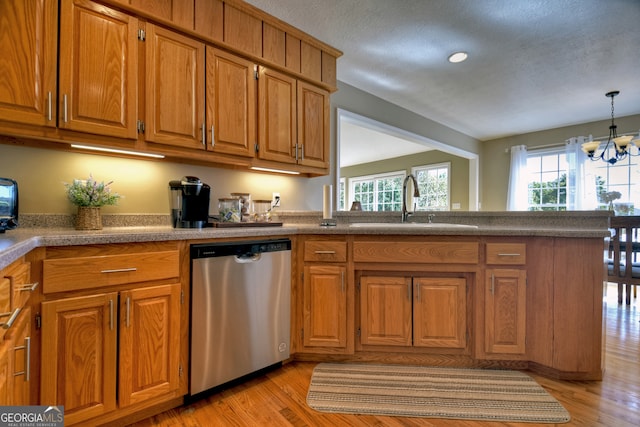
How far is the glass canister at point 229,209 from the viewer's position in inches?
82.9

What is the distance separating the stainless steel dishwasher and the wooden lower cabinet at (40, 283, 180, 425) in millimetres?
121

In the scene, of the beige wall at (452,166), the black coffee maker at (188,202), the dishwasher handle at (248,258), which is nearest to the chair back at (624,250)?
the beige wall at (452,166)

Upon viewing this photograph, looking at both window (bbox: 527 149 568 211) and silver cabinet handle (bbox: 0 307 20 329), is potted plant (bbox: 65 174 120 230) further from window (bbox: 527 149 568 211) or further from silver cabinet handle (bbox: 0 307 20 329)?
window (bbox: 527 149 568 211)

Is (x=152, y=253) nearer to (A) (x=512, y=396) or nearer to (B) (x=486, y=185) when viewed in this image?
(A) (x=512, y=396)

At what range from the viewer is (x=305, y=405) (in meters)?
1.57

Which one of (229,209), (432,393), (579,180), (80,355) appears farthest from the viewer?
(579,180)

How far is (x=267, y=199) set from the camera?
8.63 feet

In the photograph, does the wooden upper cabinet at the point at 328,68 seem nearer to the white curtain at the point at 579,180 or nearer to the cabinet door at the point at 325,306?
the cabinet door at the point at 325,306

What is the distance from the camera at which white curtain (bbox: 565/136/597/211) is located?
485 cm

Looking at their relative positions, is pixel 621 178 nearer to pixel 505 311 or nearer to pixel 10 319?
pixel 505 311

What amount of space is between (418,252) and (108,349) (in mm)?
1730

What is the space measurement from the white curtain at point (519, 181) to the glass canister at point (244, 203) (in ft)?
17.3

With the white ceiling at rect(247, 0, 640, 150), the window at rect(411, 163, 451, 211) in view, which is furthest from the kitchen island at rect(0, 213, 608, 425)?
the window at rect(411, 163, 451, 211)

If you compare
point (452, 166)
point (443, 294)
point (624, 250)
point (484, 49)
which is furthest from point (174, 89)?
point (452, 166)
